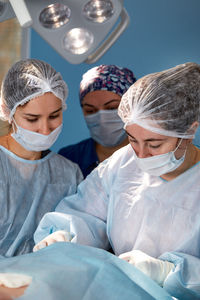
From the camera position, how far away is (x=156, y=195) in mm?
1809

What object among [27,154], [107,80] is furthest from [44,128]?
[107,80]

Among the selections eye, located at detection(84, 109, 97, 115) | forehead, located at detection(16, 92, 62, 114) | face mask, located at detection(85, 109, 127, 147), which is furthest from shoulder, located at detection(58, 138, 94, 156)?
forehead, located at detection(16, 92, 62, 114)

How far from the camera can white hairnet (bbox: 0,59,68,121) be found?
2092 millimetres

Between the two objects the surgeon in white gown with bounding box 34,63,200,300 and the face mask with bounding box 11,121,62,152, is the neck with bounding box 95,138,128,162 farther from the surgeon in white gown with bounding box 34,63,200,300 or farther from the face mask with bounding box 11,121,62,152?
the surgeon in white gown with bounding box 34,63,200,300

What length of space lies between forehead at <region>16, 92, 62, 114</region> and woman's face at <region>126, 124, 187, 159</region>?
1.67ft

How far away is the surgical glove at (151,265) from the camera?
1.51 metres

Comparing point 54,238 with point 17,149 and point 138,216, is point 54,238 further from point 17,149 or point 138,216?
point 17,149

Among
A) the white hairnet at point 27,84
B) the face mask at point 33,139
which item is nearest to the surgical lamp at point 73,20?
the white hairnet at point 27,84

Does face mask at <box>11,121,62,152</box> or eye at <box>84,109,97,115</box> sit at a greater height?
face mask at <box>11,121,62,152</box>

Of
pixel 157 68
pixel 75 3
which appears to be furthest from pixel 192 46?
pixel 75 3

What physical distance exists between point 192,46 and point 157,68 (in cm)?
29

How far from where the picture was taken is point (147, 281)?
1305 millimetres

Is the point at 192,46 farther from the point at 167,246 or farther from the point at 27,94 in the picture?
the point at 167,246

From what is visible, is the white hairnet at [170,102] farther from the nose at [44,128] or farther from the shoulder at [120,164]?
the nose at [44,128]
